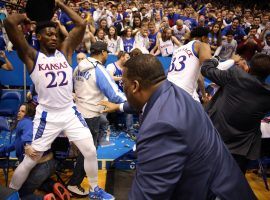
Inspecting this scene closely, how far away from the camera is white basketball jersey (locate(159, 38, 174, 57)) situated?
29.4 ft

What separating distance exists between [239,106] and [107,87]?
1.64 metres

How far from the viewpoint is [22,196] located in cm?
390

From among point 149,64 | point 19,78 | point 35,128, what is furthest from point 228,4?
point 149,64

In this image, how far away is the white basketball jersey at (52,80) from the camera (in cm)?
365

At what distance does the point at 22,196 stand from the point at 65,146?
82 centimetres

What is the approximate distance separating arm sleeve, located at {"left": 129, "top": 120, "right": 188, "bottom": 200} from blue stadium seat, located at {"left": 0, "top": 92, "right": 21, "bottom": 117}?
5392 millimetres

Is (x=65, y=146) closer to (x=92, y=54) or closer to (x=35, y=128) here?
(x=35, y=128)

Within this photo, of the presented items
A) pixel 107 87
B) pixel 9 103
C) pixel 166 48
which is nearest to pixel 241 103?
pixel 107 87

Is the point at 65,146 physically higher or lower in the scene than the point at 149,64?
lower

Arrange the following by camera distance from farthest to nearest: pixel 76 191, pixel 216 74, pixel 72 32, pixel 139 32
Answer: pixel 139 32
pixel 76 191
pixel 72 32
pixel 216 74

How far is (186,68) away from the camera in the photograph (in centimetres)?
443

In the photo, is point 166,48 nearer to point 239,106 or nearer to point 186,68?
point 186,68

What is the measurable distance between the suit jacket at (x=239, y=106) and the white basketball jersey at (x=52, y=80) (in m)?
1.38

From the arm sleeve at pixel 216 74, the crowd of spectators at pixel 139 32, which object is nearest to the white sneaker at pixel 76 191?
the arm sleeve at pixel 216 74
